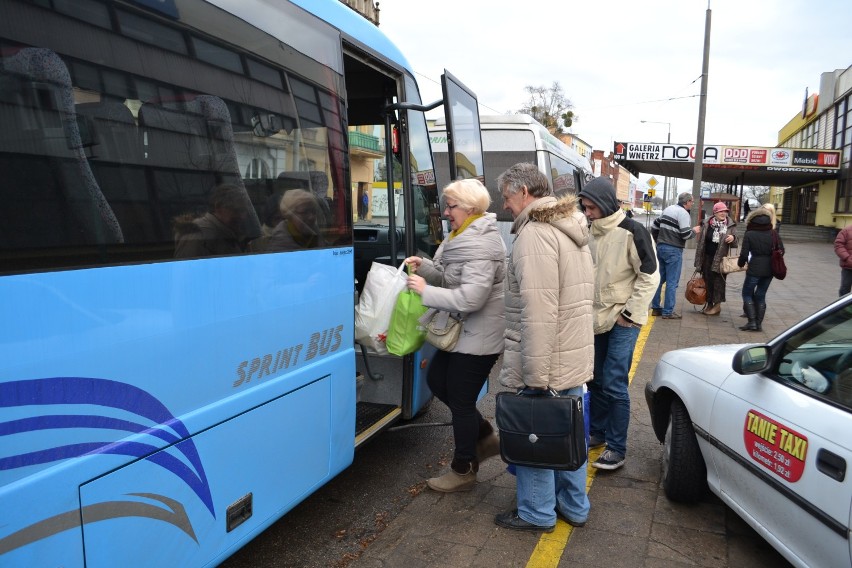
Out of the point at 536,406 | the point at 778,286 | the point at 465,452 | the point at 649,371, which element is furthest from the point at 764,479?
the point at 778,286

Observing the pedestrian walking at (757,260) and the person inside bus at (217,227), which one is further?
the pedestrian walking at (757,260)

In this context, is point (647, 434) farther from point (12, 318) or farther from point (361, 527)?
point (12, 318)

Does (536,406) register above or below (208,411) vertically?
below

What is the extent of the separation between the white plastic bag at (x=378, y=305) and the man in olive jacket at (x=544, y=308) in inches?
29.5

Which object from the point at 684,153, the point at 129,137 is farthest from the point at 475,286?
the point at 684,153

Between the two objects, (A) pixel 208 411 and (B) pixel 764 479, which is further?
(B) pixel 764 479

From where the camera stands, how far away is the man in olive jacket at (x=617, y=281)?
3.89 m

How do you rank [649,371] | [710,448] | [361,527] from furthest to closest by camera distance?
[649,371]
[361,527]
[710,448]

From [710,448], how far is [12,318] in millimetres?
3182

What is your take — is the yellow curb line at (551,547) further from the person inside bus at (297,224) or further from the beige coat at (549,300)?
the person inside bus at (297,224)

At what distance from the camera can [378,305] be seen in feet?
12.2

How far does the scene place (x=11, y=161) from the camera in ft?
5.68

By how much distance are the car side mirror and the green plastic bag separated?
162cm

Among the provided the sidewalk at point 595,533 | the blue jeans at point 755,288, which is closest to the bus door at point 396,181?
the sidewalk at point 595,533
